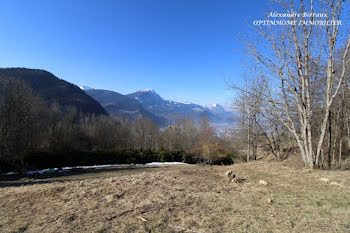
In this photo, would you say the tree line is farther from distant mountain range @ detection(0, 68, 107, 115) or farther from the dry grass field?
distant mountain range @ detection(0, 68, 107, 115)

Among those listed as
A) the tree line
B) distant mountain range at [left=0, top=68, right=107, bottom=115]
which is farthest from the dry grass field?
distant mountain range at [left=0, top=68, right=107, bottom=115]

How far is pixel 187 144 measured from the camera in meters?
31.4

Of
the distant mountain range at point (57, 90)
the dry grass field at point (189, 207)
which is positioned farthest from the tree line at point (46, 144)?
the distant mountain range at point (57, 90)

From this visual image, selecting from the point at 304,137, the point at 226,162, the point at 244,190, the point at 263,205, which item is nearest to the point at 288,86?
the point at 304,137

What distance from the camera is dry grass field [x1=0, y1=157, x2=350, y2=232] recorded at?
239cm

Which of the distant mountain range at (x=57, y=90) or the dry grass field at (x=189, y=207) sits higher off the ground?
the distant mountain range at (x=57, y=90)

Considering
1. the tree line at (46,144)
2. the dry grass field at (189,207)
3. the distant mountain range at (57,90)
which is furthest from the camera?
the distant mountain range at (57,90)

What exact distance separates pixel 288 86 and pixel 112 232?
673 centimetres

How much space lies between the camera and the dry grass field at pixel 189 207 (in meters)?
2.39

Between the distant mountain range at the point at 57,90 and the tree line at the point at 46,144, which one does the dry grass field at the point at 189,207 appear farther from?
the distant mountain range at the point at 57,90

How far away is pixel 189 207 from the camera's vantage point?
3062mm

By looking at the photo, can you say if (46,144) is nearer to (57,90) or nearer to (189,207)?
(189,207)

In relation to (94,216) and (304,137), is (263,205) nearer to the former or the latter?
(94,216)

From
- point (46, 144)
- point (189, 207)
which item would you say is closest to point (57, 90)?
point (46, 144)
